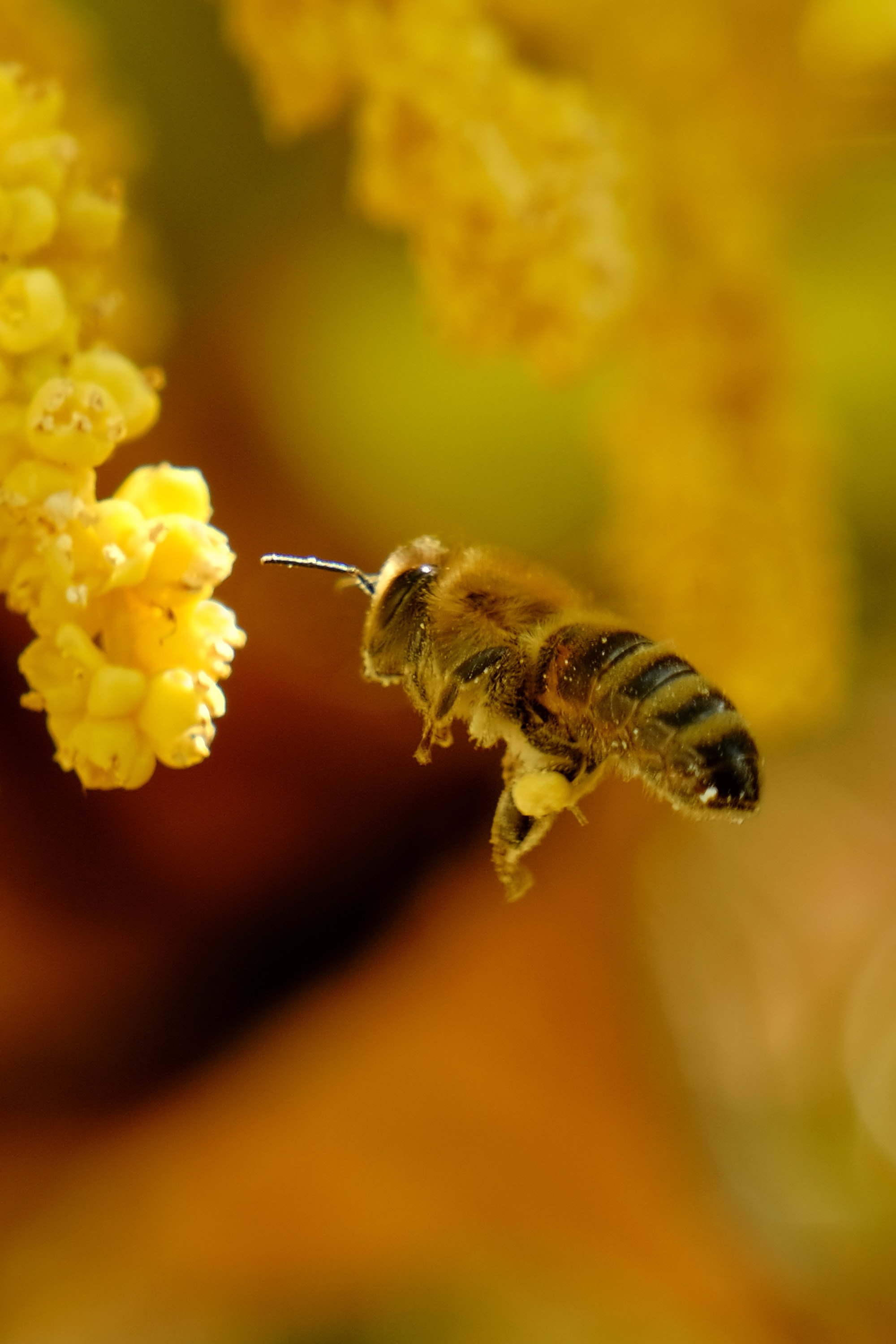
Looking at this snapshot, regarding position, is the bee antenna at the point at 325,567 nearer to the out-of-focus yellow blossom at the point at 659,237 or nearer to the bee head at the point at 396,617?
the bee head at the point at 396,617

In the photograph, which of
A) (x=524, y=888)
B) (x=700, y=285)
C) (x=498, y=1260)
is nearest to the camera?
(x=524, y=888)

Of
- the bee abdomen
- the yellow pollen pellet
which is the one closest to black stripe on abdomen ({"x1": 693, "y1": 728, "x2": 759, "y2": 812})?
the bee abdomen

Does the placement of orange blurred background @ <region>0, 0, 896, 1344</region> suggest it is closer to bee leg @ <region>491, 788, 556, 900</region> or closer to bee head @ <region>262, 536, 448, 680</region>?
bee head @ <region>262, 536, 448, 680</region>

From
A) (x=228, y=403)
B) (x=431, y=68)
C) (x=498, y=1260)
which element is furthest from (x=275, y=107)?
(x=498, y=1260)

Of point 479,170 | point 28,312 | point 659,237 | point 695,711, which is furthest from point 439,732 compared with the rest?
point 659,237

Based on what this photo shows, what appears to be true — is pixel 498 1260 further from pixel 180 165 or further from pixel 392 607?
pixel 180 165

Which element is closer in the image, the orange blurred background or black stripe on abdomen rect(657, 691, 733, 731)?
black stripe on abdomen rect(657, 691, 733, 731)
